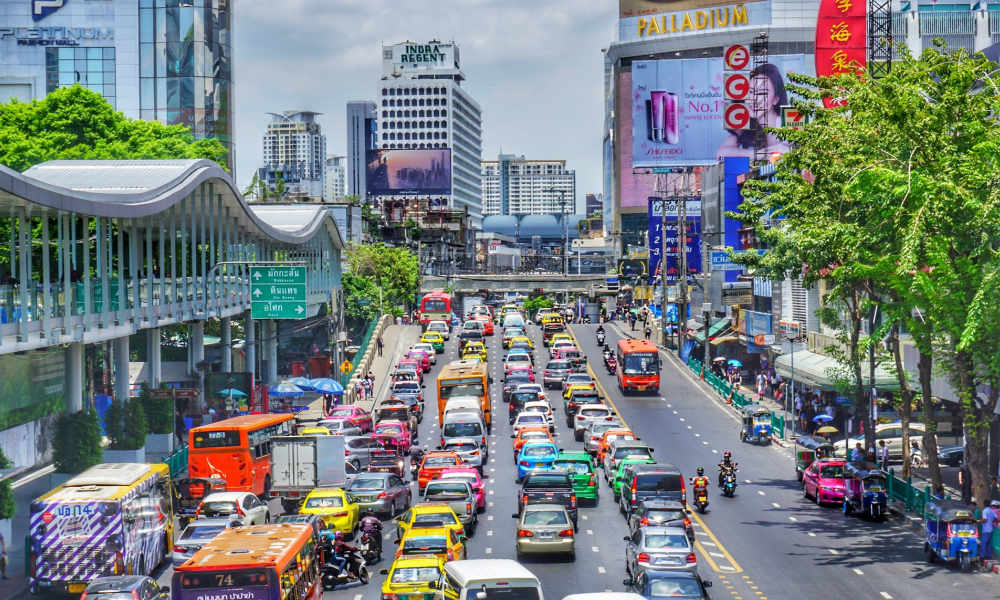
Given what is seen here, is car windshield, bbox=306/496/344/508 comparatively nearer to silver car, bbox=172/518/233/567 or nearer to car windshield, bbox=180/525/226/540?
silver car, bbox=172/518/233/567

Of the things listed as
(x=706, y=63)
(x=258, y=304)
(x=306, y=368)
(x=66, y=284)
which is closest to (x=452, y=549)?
(x=66, y=284)

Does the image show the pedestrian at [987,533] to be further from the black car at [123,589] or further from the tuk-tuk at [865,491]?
the black car at [123,589]

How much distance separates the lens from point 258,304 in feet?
156

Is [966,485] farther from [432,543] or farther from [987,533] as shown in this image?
[432,543]

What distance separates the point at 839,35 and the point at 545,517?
5320 centimetres

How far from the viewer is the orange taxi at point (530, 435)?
4241 cm

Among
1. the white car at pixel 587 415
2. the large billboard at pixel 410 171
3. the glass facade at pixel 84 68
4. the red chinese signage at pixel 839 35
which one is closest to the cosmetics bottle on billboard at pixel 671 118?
the red chinese signage at pixel 839 35

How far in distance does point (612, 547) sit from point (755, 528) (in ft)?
17.2

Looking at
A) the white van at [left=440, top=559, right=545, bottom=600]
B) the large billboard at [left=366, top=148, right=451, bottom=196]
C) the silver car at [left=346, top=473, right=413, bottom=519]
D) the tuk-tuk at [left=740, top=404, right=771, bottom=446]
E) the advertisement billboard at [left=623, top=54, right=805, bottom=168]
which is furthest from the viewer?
the large billboard at [left=366, top=148, right=451, bottom=196]

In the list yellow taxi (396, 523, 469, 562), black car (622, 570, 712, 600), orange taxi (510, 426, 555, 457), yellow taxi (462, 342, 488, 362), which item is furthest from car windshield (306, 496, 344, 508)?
yellow taxi (462, 342, 488, 362)

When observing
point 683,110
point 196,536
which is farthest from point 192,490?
point 683,110

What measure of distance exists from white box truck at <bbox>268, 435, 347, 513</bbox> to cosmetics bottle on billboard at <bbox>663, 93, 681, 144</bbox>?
8609cm

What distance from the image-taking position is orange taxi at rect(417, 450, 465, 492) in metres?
36.2

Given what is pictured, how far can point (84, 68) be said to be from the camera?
9262cm
